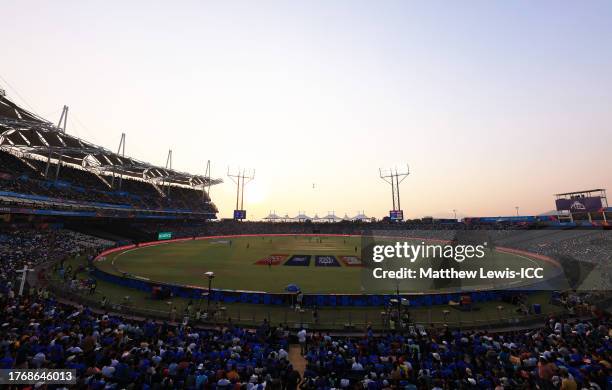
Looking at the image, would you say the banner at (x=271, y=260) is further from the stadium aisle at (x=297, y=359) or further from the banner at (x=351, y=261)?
the stadium aisle at (x=297, y=359)

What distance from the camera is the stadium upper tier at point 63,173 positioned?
4436cm

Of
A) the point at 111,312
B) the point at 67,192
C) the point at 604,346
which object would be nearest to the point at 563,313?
the point at 604,346

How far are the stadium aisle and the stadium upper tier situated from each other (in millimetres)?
47230

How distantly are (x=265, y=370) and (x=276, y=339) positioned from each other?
468 cm

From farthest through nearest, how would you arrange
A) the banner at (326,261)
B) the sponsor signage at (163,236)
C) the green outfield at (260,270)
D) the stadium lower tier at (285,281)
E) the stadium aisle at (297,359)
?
the sponsor signage at (163,236) → the banner at (326,261) → the green outfield at (260,270) → the stadium lower tier at (285,281) → the stadium aisle at (297,359)

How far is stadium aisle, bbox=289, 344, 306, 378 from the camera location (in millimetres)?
12160

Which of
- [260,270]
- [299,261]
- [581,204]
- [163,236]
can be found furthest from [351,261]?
[581,204]

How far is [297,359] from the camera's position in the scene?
42.8 ft

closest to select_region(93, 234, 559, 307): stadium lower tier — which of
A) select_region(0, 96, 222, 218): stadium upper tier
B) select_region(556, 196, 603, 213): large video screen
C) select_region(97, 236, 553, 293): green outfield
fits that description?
select_region(97, 236, 553, 293): green outfield

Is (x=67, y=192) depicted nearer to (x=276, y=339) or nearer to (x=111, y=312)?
(x=111, y=312)

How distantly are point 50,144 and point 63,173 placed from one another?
60.5 ft

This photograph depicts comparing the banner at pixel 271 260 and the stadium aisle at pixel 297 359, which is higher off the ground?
the banner at pixel 271 260

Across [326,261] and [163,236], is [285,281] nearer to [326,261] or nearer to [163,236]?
[326,261]

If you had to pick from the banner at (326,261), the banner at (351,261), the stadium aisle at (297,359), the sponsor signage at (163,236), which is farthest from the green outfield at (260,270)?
the sponsor signage at (163,236)
